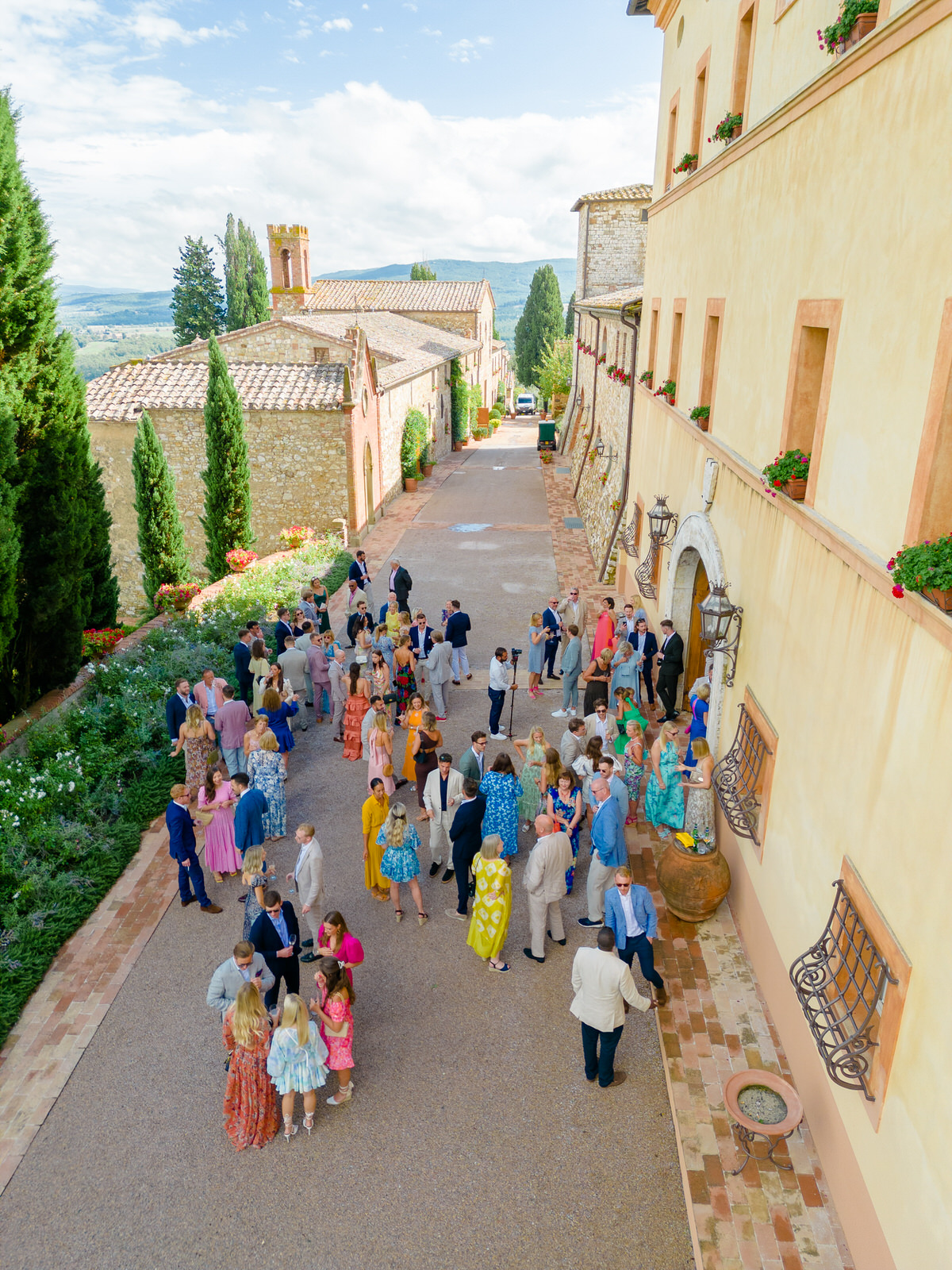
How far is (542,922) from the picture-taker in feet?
25.7

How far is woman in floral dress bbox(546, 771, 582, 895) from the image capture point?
27.5 ft

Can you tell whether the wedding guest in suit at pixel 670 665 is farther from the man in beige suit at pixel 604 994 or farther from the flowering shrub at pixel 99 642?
the flowering shrub at pixel 99 642

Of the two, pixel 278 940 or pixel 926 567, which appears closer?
pixel 926 567

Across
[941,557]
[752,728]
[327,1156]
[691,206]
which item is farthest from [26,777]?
[691,206]

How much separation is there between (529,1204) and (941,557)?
5133mm

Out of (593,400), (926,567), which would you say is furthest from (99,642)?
(593,400)

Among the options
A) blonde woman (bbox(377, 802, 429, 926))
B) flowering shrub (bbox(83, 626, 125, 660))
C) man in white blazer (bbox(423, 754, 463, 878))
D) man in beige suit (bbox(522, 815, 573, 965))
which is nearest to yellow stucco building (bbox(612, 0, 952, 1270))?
man in beige suit (bbox(522, 815, 573, 965))

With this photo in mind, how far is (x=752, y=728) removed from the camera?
7945mm

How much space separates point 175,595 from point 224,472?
409 cm

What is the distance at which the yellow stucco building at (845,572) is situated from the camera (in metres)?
4.44

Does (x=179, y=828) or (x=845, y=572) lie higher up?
(x=845, y=572)

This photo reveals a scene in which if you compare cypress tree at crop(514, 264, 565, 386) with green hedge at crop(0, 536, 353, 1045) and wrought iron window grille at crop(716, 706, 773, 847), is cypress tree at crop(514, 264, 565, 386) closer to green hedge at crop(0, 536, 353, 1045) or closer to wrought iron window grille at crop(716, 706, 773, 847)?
green hedge at crop(0, 536, 353, 1045)

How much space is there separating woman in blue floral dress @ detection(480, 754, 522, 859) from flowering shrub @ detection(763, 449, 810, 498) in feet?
12.4

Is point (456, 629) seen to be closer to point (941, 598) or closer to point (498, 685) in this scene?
point (498, 685)
